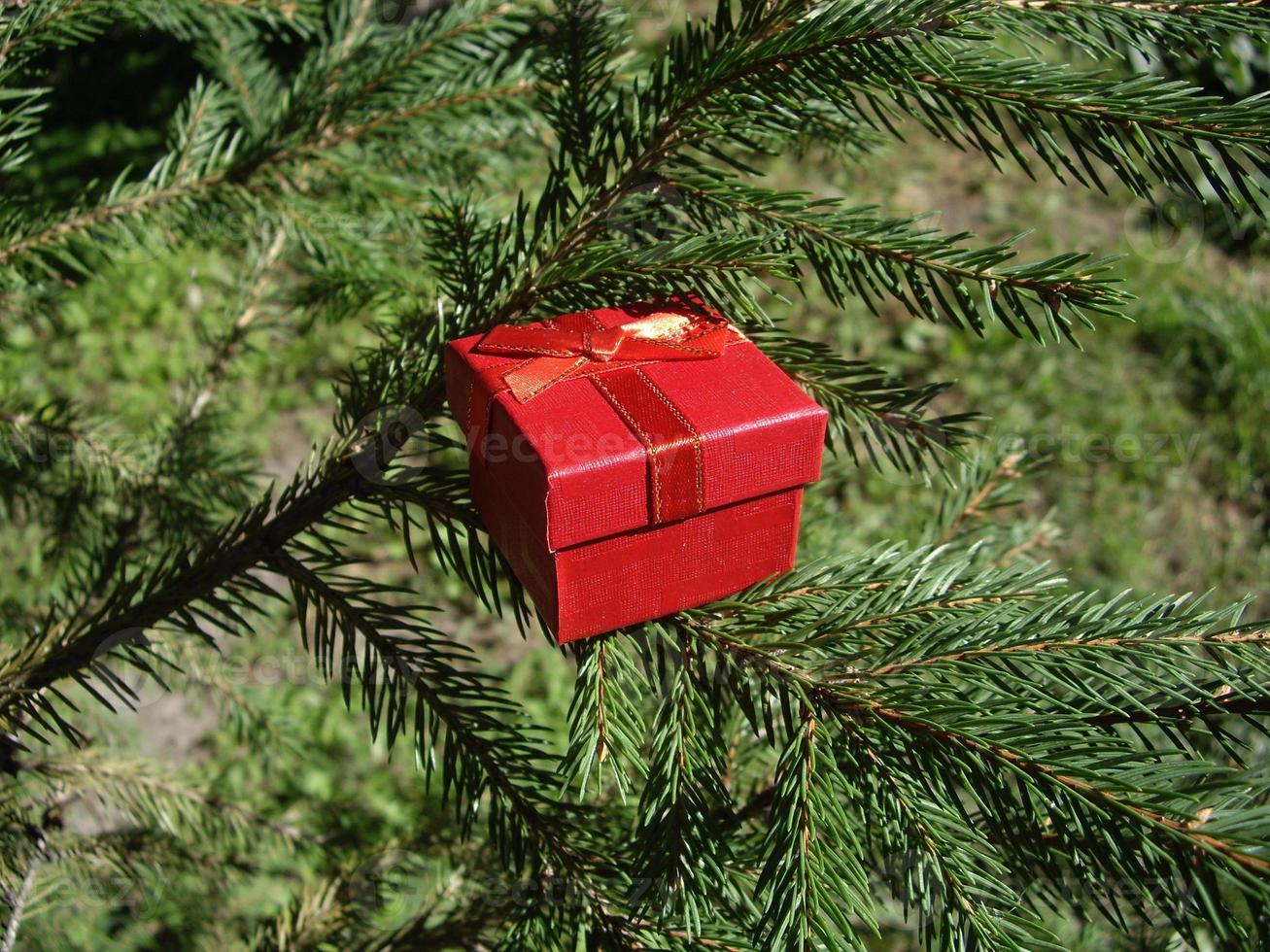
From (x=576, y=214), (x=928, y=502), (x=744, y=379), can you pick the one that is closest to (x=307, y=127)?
(x=576, y=214)

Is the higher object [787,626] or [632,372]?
[632,372]

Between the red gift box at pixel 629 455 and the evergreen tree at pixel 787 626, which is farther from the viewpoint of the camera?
the red gift box at pixel 629 455

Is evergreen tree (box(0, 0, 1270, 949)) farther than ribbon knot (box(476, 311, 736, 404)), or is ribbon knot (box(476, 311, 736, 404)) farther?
ribbon knot (box(476, 311, 736, 404))

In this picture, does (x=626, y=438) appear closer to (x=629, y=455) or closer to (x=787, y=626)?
(x=629, y=455)

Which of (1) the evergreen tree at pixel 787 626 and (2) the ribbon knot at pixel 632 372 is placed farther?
(2) the ribbon knot at pixel 632 372

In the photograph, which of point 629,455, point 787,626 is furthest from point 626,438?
point 787,626

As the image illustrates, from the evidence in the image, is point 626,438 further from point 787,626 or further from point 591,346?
point 787,626
